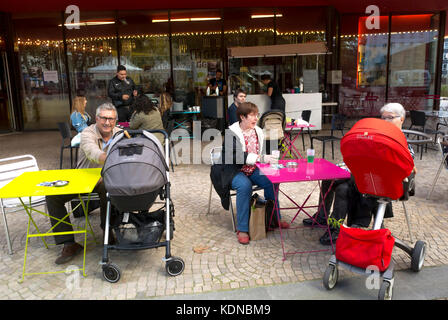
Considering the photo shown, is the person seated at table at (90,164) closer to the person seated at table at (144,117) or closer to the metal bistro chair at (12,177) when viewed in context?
the metal bistro chair at (12,177)

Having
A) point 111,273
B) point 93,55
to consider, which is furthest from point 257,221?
point 93,55

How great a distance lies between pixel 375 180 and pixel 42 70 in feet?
39.9

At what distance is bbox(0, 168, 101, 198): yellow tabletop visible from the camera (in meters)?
3.16

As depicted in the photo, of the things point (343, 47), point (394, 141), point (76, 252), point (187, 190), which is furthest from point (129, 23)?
point (394, 141)

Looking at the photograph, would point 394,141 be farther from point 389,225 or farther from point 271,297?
point 389,225

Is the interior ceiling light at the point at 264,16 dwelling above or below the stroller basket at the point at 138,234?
above

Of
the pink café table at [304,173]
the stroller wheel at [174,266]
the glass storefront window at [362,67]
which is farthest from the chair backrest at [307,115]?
the glass storefront window at [362,67]

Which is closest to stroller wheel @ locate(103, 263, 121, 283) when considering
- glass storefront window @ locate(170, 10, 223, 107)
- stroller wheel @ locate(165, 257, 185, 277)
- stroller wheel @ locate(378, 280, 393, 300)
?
stroller wheel @ locate(165, 257, 185, 277)

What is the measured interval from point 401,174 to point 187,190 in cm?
357

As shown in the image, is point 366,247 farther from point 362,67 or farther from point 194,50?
point 362,67

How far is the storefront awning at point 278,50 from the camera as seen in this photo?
1024 centimetres

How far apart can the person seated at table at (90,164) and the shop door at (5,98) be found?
9.66 metres

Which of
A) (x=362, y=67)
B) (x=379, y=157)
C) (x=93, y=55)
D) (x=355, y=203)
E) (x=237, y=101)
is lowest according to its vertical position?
(x=355, y=203)

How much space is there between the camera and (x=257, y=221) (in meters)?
4.03
